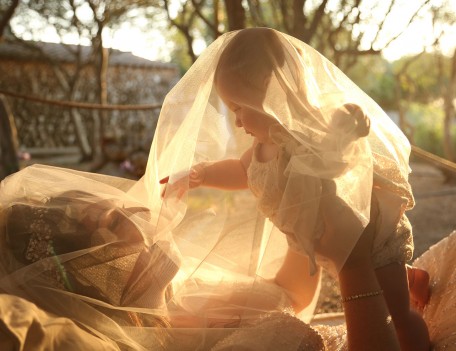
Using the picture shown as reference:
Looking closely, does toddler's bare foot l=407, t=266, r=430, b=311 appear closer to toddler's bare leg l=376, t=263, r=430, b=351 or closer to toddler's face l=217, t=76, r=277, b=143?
toddler's bare leg l=376, t=263, r=430, b=351

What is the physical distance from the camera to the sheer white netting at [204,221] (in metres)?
1.21

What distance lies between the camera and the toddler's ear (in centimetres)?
123

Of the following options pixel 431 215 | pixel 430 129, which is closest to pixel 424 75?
pixel 430 129

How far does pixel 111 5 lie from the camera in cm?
839

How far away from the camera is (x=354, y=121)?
1.23 metres

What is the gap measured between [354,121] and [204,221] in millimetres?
474

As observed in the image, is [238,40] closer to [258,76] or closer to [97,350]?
[258,76]

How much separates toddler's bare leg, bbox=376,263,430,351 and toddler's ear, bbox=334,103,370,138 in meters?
0.35

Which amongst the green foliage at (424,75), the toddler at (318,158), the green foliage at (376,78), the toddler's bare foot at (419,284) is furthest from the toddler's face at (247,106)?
the green foliage at (376,78)

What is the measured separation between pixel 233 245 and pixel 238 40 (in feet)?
1.65

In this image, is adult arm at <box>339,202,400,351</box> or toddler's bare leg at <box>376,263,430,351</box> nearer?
adult arm at <box>339,202,400,351</box>

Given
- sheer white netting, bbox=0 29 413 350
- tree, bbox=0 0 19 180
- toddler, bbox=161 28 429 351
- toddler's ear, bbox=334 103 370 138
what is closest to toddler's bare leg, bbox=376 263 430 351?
toddler, bbox=161 28 429 351

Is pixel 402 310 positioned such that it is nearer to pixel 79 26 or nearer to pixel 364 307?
pixel 364 307

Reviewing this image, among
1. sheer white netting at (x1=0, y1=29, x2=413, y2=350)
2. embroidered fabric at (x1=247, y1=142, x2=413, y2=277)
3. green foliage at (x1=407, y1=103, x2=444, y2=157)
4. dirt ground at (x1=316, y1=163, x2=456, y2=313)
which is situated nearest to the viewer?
sheer white netting at (x1=0, y1=29, x2=413, y2=350)
